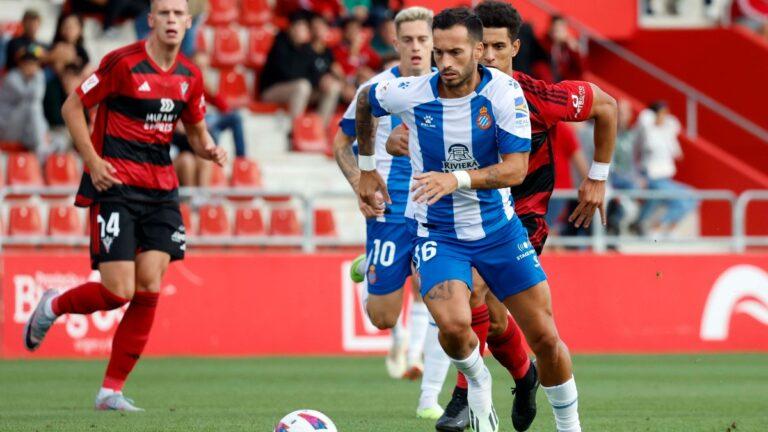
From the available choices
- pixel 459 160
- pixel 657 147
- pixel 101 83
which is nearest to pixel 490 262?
pixel 459 160

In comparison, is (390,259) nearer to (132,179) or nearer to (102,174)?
(132,179)

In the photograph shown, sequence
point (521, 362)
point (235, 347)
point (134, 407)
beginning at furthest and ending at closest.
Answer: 1. point (235, 347)
2. point (134, 407)
3. point (521, 362)

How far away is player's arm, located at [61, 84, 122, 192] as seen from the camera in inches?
372

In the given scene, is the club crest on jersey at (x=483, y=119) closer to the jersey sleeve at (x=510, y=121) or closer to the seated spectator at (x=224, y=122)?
the jersey sleeve at (x=510, y=121)

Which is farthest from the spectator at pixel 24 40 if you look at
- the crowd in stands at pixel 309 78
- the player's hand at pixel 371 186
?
the player's hand at pixel 371 186

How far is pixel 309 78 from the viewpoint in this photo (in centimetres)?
1975

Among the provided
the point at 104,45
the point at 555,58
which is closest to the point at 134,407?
the point at 104,45

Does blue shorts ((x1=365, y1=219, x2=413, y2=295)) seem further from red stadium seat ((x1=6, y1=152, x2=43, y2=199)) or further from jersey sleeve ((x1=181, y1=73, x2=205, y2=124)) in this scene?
red stadium seat ((x1=6, y1=152, x2=43, y2=199))

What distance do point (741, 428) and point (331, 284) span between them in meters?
7.50

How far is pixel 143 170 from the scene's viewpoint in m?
9.74

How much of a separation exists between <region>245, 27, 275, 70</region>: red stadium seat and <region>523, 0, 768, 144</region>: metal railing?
18.4 ft

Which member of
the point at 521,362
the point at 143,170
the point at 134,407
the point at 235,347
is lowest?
the point at 235,347

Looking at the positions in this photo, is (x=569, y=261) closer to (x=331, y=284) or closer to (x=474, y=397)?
(x=331, y=284)

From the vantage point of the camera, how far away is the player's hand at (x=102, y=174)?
943 cm
